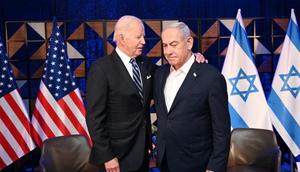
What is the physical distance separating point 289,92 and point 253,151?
3.84ft

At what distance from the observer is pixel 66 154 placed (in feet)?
12.4

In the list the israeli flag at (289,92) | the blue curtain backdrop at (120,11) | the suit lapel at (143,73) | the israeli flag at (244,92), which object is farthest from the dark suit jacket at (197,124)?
the blue curtain backdrop at (120,11)

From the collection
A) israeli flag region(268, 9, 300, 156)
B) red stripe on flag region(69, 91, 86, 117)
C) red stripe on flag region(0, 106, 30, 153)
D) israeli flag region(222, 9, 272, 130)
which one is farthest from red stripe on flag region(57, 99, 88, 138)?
israeli flag region(268, 9, 300, 156)

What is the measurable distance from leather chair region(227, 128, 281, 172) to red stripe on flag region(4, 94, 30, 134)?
7.50ft

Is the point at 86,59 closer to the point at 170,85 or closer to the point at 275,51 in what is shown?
the point at 275,51

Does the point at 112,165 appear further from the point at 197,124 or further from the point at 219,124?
the point at 219,124

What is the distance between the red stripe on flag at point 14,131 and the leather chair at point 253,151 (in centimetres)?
229

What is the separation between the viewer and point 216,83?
7.89 ft

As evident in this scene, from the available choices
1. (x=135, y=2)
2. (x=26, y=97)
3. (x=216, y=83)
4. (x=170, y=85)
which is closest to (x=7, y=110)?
(x=26, y=97)

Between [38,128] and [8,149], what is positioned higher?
[38,128]

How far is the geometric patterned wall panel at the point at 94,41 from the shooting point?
520 centimetres

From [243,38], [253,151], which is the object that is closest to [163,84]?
[253,151]

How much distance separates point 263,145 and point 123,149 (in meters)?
1.70

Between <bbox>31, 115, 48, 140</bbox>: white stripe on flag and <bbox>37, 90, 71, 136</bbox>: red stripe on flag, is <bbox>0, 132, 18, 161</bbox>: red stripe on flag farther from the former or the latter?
<bbox>37, 90, 71, 136</bbox>: red stripe on flag
